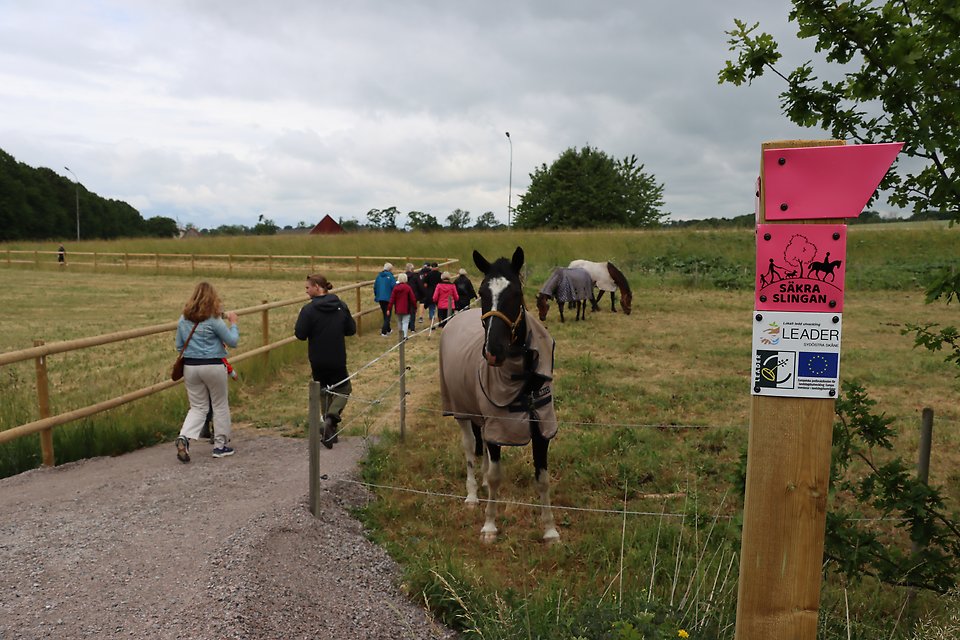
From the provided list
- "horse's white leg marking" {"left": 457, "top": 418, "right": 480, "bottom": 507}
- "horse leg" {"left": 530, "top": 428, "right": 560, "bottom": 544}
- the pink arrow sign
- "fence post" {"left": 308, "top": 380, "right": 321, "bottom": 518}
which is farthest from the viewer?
"horse's white leg marking" {"left": 457, "top": 418, "right": 480, "bottom": 507}

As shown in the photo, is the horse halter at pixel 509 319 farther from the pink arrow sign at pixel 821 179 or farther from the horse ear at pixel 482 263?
the pink arrow sign at pixel 821 179

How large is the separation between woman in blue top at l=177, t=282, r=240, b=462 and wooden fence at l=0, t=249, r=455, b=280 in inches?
872

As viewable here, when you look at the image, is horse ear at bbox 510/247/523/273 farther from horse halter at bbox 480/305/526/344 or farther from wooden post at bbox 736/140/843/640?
wooden post at bbox 736/140/843/640

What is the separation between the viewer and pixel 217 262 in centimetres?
3600

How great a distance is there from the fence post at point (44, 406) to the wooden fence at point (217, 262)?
22.4m

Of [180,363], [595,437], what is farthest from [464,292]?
[180,363]

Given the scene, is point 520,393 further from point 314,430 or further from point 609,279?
point 609,279

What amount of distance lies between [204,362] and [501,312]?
2.99 metres

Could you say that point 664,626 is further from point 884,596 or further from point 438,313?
point 438,313

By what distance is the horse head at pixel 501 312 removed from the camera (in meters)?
4.60

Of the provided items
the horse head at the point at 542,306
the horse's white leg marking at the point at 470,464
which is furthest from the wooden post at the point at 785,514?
the horse head at the point at 542,306

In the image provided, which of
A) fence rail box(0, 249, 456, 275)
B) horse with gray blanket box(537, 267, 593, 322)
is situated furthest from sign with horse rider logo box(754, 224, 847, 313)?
fence rail box(0, 249, 456, 275)

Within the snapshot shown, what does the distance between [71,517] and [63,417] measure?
1606 millimetres

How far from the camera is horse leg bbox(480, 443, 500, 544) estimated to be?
4871 millimetres
